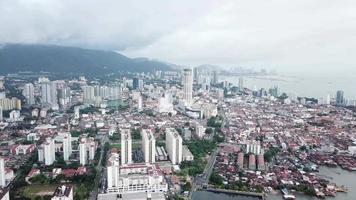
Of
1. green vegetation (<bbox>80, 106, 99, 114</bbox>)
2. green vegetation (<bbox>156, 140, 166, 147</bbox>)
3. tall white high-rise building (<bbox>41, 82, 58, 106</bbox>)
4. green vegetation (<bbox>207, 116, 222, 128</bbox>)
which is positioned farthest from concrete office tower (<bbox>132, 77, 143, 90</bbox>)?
green vegetation (<bbox>156, 140, 166, 147</bbox>)

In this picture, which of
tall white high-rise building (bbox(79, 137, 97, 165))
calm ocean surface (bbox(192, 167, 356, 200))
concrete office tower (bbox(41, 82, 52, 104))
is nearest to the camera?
calm ocean surface (bbox(192, 167, 356, 200))

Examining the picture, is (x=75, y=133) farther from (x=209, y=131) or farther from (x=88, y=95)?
(x=88, y=95)

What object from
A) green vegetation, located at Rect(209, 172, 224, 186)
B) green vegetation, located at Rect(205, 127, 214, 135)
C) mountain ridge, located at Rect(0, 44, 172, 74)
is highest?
mountain ridge, located at Rect(0, 44, 172, 74)

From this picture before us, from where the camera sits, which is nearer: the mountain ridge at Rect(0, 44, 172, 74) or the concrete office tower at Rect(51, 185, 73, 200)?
the concrete office tower at Rect(51, 185, 73, 200)

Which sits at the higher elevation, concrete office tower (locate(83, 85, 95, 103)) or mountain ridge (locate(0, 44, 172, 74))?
mountain ridge (locate(0, 44, 172, 74))

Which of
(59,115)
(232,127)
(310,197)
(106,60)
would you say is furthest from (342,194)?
(106,60)

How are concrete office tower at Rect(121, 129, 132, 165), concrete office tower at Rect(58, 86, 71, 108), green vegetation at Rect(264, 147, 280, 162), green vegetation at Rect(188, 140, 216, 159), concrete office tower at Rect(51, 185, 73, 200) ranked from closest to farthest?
concrete office tower at Rect(51, 185, 73, 200) → concrete office tower at Rect(121, 129, 132, 165) → green vegetation at Rect(264, 147, 280, 162) → green vegetation at Rect(188, 140, 216, 159) → concrete office tower at Rect(58, 86, 71, 108)

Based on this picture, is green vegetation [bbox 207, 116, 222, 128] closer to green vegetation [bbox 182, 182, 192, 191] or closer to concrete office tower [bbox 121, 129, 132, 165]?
concrete office tower [bbox 121, 129, 132, 165]

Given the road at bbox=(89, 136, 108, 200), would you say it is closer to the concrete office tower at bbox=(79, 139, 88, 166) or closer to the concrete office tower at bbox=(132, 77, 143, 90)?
the concrete office tower at bbox=(79, 139, 88, 166)

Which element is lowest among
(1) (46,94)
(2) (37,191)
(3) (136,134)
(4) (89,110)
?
(2) (37,191)

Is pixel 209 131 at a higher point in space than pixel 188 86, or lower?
lower

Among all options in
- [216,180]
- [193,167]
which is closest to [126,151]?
[193,167]
